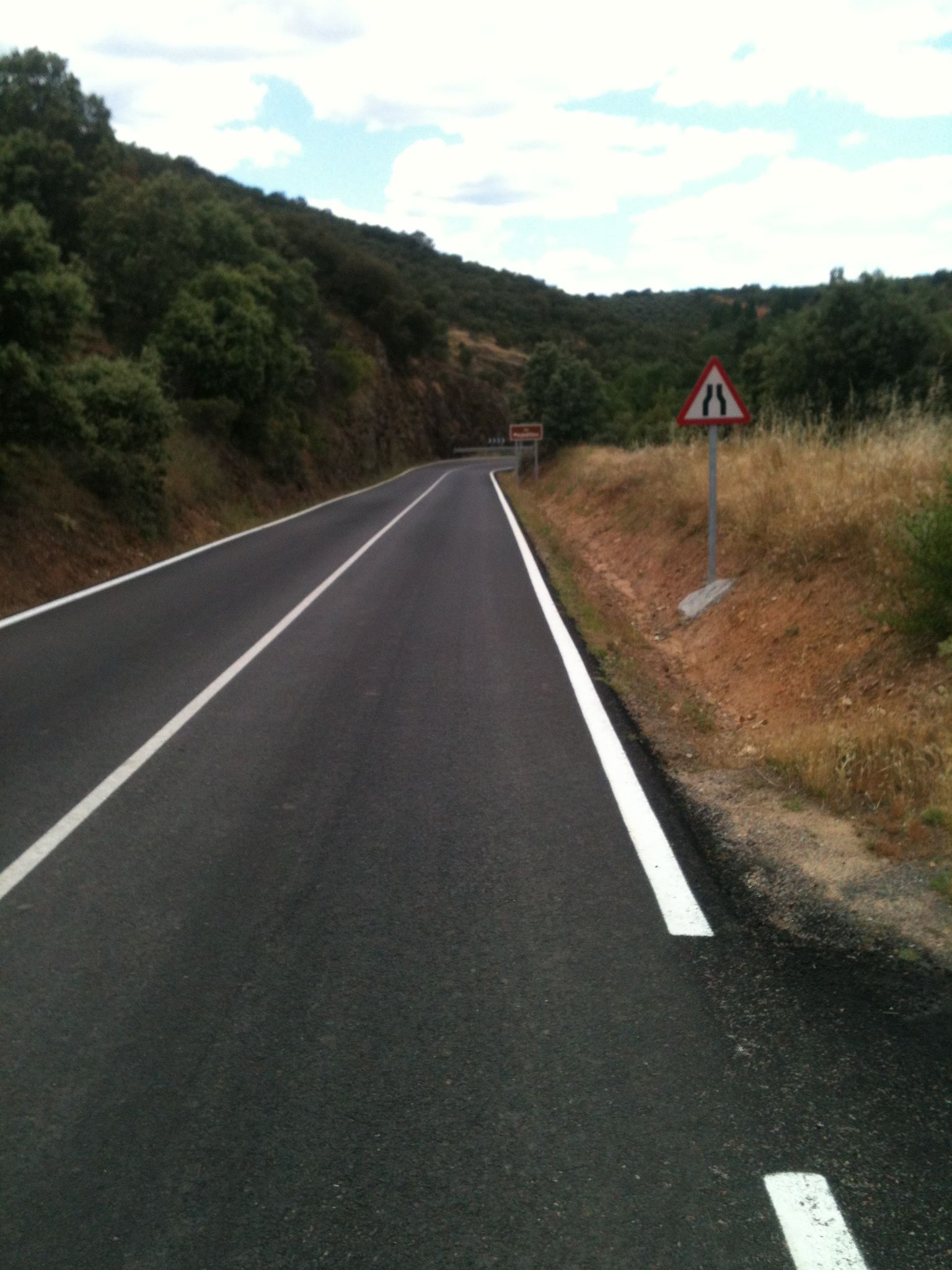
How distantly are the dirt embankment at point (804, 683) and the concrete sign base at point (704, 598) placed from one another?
20cm

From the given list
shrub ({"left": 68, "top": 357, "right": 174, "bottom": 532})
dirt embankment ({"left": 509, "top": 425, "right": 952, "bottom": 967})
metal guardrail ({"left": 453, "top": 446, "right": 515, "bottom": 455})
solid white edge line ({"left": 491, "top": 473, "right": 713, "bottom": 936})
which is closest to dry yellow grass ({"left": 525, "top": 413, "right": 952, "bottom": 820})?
dirt embankment ({"left": 509, "top": 425, "right": 952, "bottom": 967})

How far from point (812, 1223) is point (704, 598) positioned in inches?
391

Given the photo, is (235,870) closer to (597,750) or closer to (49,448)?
(597,750)

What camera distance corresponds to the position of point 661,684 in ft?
32.0

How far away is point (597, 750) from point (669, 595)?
23.7 ft

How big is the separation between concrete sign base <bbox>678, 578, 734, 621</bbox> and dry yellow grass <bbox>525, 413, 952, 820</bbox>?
0.24 m

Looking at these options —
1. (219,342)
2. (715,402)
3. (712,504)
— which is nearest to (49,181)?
(219,342)

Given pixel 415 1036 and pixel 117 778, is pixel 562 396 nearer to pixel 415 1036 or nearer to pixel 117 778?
pixel 117 778

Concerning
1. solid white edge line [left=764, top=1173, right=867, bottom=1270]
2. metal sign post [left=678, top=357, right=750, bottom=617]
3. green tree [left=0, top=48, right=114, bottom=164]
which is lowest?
solid white edge line [left=764, top=1173, right=867, bottom=1270]

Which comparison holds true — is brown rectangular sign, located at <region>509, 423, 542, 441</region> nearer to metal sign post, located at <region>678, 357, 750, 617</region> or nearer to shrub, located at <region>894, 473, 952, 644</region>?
metal sign post, located at <region>678, 357, 750, 617</region>

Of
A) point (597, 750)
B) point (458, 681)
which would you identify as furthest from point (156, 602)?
point (597, 750)

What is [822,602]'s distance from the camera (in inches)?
390

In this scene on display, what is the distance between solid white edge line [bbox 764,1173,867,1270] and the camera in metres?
2.83

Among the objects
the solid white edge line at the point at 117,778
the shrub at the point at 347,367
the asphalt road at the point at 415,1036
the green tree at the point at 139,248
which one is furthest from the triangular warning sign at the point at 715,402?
the shrub at the point at 347,367
